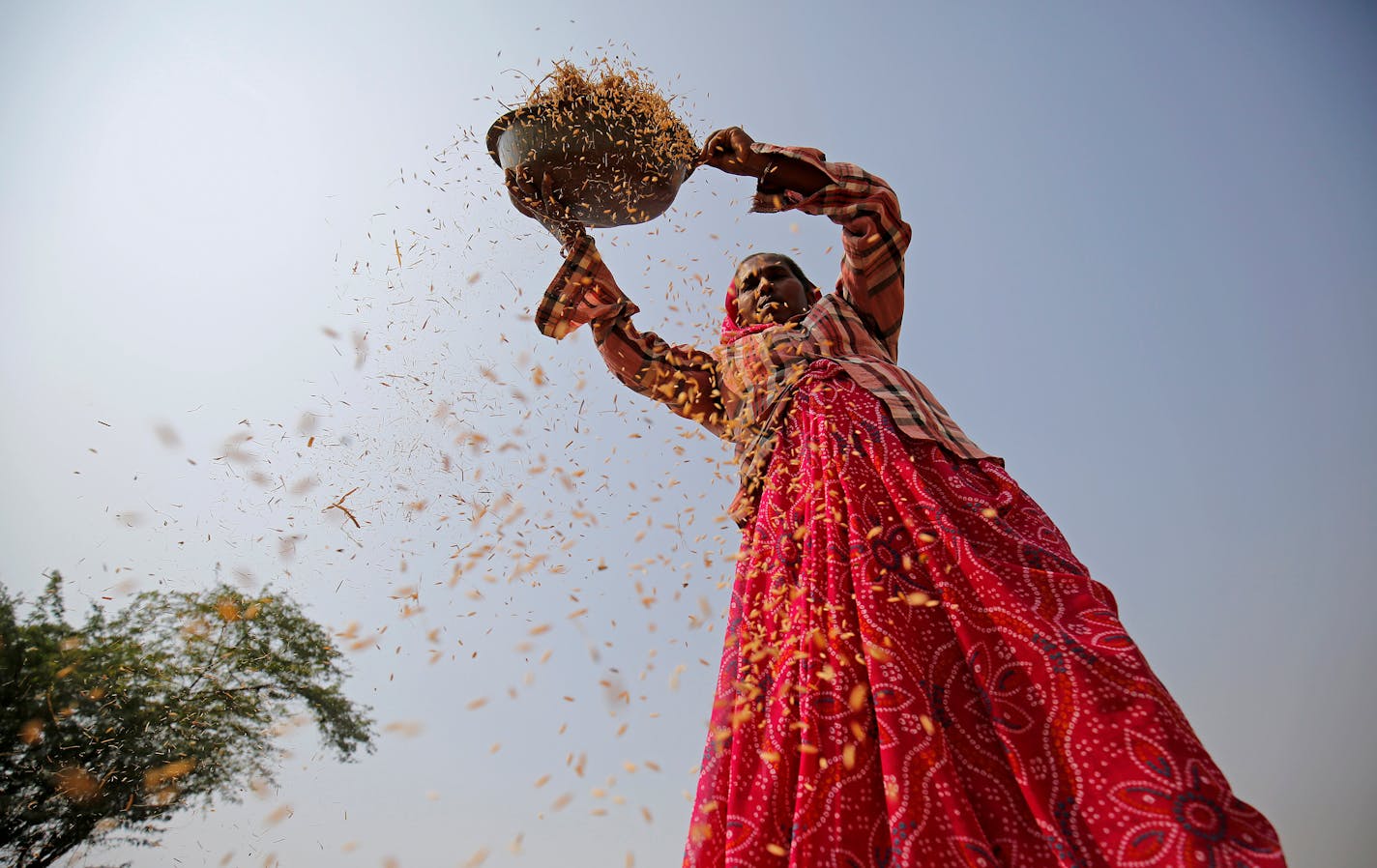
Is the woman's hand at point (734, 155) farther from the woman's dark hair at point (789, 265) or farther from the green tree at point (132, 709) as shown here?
the green tree at point (132, 709)

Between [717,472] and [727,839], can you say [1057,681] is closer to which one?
[727,839]

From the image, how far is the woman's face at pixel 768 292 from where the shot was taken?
3355mm

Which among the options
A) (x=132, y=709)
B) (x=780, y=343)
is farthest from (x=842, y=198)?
(x=132, y=709)

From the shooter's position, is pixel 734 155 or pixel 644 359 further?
pixel 644 359

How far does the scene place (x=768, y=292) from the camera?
3.41 meters

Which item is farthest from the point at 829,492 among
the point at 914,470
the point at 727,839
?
A: the point at 727,839

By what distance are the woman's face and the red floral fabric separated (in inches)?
44.1

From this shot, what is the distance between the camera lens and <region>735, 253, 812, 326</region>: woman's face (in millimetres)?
3355

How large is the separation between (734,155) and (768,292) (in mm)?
726

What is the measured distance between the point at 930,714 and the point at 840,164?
6.51ft

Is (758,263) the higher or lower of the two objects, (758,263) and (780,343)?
the higher

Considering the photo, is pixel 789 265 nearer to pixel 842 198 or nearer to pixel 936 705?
pixel 842 198

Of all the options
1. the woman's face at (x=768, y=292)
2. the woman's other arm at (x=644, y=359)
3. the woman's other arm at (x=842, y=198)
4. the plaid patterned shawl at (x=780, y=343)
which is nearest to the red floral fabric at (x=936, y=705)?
the plaid patterned shawl at (x=780, y=343)

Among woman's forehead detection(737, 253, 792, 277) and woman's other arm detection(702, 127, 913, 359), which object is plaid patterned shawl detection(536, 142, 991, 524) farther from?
woman's forehead detection(737, 253, 792, 277)
